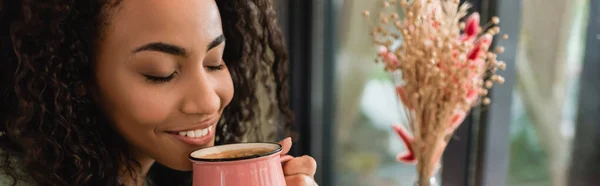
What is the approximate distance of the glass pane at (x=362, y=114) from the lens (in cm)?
165

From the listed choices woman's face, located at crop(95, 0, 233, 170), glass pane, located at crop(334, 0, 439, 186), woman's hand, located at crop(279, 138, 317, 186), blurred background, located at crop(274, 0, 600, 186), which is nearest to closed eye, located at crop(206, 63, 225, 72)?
woman's face, located at crop(95, 0, 233, 170)

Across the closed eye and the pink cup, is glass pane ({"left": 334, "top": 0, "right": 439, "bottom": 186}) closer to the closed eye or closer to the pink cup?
the closed eye

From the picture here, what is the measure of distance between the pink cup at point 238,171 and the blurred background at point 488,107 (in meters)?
0.58

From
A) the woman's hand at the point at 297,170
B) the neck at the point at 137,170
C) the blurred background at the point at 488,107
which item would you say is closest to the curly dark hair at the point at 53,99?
the neck at the point at 137,170

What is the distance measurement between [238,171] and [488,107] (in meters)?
0.62

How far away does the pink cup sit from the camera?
2.10 feet

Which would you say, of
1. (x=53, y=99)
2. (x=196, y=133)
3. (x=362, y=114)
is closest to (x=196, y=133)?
(x=196, y=133)

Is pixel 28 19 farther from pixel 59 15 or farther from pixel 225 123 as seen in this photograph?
pixel 225 123

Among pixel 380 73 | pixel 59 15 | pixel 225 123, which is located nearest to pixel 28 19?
pixel 59 15

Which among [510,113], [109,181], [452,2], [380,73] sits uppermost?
[452,2]

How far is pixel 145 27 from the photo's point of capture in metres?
0.69

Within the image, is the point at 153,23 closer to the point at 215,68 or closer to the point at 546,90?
the point at 215,68

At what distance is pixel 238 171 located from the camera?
2.10 ft

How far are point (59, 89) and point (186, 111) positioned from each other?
7.1 inches
